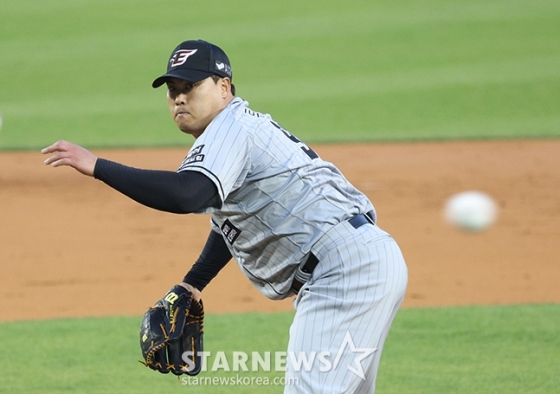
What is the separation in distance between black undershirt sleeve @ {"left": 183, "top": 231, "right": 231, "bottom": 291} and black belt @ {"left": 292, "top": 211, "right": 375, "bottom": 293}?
532 mm

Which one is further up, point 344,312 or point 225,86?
point 225,86

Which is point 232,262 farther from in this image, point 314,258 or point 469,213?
point 314,258

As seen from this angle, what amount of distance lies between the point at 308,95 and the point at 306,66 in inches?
88.2

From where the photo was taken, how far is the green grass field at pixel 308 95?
18.7 feet

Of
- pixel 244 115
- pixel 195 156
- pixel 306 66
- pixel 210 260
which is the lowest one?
pixel 210 260

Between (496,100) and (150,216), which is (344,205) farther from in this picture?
(496,100)

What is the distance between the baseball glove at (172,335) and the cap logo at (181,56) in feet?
3.57

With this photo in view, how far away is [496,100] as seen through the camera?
58.1 ft

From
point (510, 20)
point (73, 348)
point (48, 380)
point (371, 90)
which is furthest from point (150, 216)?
point (510, 20)

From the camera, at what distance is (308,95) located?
61.1 ft

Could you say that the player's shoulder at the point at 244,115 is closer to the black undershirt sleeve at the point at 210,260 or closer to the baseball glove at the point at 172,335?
the black undershirt sleeve at the point at 210,260

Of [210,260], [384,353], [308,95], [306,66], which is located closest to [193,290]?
[210,260]

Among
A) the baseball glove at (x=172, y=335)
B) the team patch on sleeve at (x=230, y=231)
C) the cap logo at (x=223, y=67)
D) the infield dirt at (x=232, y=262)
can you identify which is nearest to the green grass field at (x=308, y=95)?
the infield dirt at (x=232, y=262)

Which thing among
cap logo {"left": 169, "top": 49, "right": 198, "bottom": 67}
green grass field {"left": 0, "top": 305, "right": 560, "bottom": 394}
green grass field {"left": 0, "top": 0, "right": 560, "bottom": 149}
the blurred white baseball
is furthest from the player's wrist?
green grass field {"left": 0, "top": 0, "right": 560, "bottom": 149}
